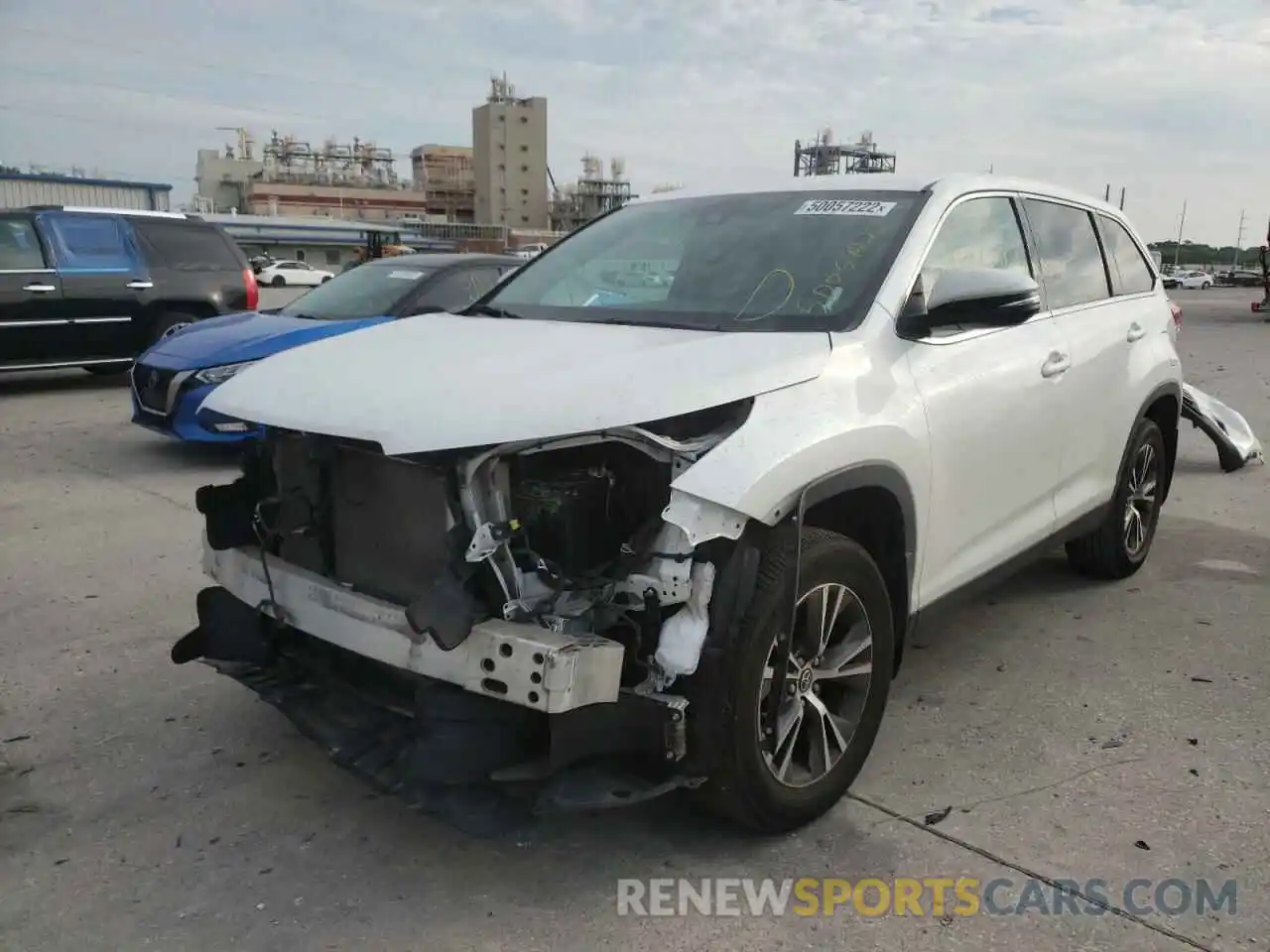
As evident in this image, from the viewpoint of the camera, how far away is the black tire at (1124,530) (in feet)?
16.2

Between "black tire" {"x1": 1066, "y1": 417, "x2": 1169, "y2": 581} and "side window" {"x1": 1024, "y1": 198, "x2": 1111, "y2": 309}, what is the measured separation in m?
0.75

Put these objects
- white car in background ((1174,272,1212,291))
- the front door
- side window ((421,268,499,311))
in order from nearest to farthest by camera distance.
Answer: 1. the front door
2. side window ((421,268,499,311))
3. white car in background ((1174,272,1212,291))

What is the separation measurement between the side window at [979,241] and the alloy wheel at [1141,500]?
1.50m

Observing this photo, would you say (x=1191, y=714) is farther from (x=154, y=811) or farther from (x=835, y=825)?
(x=154, y=811)

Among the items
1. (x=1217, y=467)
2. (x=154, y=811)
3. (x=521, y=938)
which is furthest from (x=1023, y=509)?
(x=1217, y=467)

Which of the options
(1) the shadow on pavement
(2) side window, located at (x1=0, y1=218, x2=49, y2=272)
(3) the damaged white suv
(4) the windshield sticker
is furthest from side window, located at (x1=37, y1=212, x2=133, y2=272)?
(4) the windshield sticker

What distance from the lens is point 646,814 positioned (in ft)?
10.2

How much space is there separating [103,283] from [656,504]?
10038 millimetres

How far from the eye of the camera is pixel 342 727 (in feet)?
9.36

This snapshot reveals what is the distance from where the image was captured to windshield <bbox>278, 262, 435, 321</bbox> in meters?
8.04

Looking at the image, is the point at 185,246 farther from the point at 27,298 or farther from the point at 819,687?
the point at 819,687

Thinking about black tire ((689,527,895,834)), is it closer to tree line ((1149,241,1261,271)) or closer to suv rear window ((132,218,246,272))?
suv rear window ((132,218,246,272))

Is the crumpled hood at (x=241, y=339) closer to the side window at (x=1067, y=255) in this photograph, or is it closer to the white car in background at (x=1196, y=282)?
the side window at (x=1067, y=255)

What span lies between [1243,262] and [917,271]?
437ft
